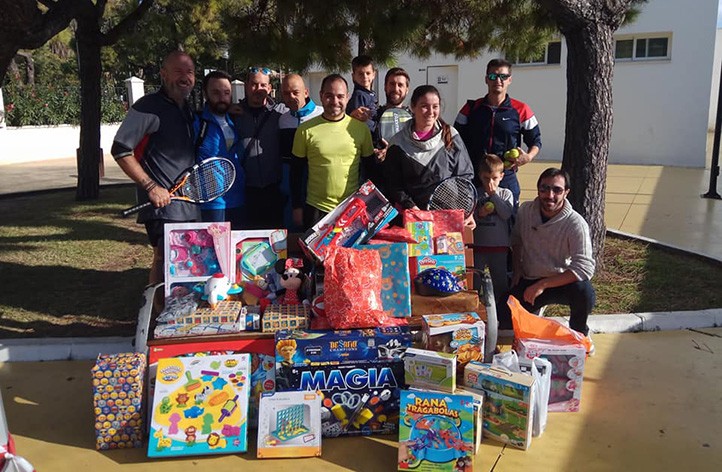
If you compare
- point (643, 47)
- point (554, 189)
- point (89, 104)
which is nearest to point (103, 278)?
point (554, 189)

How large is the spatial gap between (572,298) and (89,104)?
334 inches

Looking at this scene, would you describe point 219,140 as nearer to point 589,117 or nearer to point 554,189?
point 554,189

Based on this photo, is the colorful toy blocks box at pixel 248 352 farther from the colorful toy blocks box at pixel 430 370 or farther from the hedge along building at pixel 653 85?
the hedge along building at pixel 653 85

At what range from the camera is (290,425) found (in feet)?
10.1

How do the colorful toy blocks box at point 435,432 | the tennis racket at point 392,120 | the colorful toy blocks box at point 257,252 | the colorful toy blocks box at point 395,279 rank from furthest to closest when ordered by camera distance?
the tennis racket at point 392,120, the colorful toy blocks box at point 257,252, the colorful toy blocks box at point 395,279, the colorful toy blocks box at point 435,432

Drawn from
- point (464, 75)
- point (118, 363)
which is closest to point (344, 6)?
point (118, 363)

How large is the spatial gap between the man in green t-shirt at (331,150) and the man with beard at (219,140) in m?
0.46

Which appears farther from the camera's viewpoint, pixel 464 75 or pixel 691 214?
pixel 464 75

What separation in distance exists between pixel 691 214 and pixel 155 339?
27.1 ft

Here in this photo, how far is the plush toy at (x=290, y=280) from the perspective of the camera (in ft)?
11.8

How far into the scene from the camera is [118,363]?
122 inches

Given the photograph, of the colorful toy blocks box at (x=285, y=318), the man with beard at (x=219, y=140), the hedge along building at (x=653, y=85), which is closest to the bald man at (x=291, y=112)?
the man with beard at (x=219, y=140)

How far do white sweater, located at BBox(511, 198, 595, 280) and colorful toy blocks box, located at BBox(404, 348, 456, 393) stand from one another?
1183 mm

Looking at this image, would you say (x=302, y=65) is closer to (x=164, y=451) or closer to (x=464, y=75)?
(x=164, y=451)
